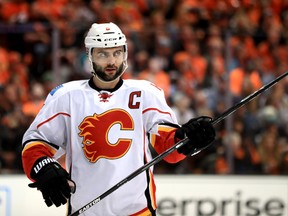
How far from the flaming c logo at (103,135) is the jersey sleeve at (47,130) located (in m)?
0.10

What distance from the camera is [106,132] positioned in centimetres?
401

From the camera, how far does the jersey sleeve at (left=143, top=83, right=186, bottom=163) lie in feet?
13.4

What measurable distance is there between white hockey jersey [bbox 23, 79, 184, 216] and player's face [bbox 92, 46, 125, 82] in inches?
3.5

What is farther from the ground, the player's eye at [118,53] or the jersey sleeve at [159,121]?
the player's eye at [118,53]

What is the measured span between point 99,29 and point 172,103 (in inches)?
130

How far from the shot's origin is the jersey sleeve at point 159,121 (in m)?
4.07

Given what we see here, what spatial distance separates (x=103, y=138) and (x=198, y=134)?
0.44 metres

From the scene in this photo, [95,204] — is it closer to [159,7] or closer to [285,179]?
[285,179]

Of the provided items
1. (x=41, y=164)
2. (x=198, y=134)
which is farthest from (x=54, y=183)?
(x=198, y=134)

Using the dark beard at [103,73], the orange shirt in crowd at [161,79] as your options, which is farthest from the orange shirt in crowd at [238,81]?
the dark beard at [103,73]

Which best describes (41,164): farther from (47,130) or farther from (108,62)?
(108,62)

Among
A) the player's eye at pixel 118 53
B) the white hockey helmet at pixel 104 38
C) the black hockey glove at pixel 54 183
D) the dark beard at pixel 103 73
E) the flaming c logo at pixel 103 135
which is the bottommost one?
the black hockey glove at pixel 54 183

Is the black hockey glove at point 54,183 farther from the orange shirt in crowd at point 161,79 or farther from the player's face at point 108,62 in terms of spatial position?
the orange shirt in crowd at point 161,79

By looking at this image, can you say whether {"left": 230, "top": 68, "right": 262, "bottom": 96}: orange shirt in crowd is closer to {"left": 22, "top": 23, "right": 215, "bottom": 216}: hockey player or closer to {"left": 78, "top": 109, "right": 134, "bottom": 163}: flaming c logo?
{"left": 22, "top": 23, "right": 215, "bottom": 216}: hockey player
